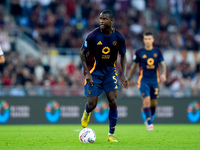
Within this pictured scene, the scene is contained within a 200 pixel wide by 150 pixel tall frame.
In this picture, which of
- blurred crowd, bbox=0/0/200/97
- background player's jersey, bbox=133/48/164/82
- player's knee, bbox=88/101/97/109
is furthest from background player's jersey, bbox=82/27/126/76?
blurred crowd, bbox=0/0/200/97

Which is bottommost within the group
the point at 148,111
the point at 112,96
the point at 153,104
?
the point at 148,111

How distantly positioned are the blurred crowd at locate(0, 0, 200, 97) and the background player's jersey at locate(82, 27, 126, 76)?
8047 millimetres

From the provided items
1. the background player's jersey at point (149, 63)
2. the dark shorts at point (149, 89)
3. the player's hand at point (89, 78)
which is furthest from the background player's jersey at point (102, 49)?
the background player's jersey at point (149, 63)

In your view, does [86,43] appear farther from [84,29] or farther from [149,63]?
[84,29]

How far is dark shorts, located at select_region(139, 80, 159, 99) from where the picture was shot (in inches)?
517

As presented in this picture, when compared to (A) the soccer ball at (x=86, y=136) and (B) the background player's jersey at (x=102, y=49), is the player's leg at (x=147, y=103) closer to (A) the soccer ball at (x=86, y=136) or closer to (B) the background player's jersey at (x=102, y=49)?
(B) the background player's jersey at (x=102, y=49)

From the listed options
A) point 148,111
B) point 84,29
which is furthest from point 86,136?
point 84,29

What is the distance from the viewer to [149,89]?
1324 cm

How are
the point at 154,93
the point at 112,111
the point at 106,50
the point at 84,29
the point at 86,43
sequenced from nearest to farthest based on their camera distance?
the point at 86,43
the point at 106,50
the point at 112,111
the point at 154,93
the point at 84,29

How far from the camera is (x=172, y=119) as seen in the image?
18.5m

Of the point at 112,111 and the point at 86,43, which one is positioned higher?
the point at 86,43

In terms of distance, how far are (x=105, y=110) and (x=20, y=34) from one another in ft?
19.4

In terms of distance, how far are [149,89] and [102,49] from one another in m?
4.44

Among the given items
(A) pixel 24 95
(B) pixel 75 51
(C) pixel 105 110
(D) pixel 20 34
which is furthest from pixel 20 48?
(C) pixel 105 110
